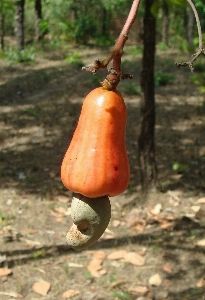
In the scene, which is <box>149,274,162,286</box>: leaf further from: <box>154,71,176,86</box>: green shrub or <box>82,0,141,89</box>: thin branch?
<box>154,71,176,86</box>: green shrub

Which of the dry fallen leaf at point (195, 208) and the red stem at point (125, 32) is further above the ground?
the red stem at point (125, 32)

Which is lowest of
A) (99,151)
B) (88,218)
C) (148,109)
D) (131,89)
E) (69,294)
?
(69,294)

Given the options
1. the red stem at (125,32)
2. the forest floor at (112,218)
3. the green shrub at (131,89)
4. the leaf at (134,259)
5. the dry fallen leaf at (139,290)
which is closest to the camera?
the red stem at (125,32)

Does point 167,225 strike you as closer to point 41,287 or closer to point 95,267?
point 95,267

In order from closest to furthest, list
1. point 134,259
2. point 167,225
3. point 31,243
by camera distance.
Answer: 1. point 134,259
2. point 31,243
3. point 167,225

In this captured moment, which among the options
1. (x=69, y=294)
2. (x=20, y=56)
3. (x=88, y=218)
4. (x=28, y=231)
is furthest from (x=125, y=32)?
(x=20, y=56)

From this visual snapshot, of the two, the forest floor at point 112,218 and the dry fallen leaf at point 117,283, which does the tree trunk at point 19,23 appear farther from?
the dry fallen leaf at point 117,283

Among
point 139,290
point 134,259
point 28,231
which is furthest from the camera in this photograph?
point 28,231

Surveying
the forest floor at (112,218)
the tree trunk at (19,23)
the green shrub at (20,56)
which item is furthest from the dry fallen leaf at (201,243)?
the tree trunk at (19,23)
